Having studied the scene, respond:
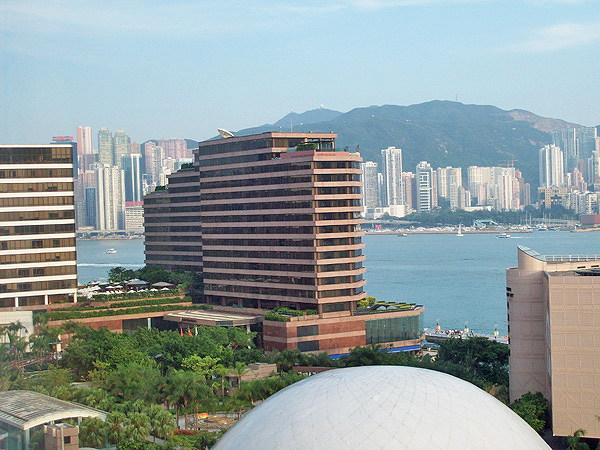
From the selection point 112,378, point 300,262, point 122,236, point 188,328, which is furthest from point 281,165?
point 122,236

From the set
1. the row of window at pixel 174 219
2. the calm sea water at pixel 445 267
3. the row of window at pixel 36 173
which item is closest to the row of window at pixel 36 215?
the row of window at pixel 36 173

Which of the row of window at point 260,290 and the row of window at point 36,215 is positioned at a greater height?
the row of window at point 36,215

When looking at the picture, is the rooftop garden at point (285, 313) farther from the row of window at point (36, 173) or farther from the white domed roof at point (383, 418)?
the white domed roof at point (383, 418)

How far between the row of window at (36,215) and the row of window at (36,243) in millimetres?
1205

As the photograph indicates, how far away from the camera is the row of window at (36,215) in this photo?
43562 mm

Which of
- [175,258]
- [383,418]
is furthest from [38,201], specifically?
[383,418]

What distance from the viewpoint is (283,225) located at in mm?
43594

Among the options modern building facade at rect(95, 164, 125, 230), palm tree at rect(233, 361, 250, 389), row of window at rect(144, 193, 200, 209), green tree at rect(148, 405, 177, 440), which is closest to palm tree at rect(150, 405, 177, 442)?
green tree at rect(148, 405, 177, 440)

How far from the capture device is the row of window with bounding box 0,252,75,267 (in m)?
43.7

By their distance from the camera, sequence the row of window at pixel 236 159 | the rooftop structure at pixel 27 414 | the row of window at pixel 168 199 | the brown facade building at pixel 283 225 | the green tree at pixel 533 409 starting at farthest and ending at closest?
1. the row of window at pixel 168 199
2. the row of window at pixel 236 159
3. the brown facade building at pixel 283 225
4. the green tree at pixel 533 409
5. the rooftop structure at pixel 27 414

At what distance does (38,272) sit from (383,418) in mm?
35384

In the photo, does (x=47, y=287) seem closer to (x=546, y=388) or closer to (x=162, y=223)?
(x=162, y=223)

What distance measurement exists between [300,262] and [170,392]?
15.3 meters

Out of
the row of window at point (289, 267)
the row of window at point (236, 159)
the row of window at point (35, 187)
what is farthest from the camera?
the row of window at point (236, 159)
